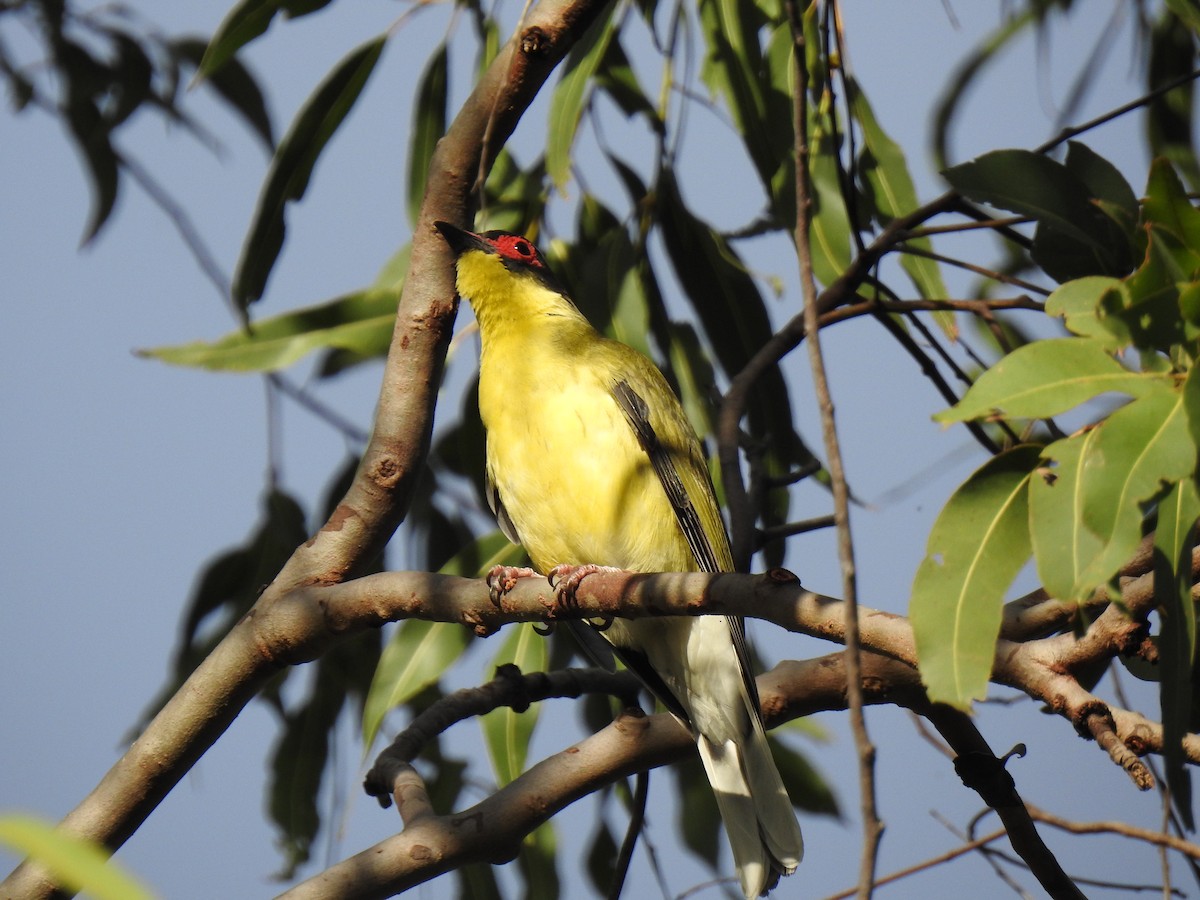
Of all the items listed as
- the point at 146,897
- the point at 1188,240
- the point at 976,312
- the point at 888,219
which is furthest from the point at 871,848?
the point at 888,219

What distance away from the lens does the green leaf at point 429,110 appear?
336 cm

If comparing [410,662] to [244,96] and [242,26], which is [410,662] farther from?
[244,96]

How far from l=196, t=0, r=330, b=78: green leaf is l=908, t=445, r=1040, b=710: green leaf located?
2020 millimetres

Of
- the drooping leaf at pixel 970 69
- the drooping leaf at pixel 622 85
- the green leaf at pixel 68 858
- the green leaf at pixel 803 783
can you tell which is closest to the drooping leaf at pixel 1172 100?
the drooping leaf at pixel 970 69

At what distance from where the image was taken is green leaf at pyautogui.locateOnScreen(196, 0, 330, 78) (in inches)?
111

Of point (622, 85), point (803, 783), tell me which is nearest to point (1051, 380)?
point (803, 783)

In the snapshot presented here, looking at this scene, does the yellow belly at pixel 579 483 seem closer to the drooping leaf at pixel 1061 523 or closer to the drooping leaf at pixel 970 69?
the drooping leaf at pixel 1061 523

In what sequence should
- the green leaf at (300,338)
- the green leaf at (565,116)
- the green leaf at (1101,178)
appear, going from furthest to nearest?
the green leaf at (565,116) → the green leaf at (300,338) → the green leaf at (1101,178)

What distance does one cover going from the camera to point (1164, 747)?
150cm

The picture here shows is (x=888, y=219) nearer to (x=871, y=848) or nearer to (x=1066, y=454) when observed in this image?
(x=1066, y=454)

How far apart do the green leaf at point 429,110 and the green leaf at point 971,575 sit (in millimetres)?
2069

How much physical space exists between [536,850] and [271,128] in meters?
2.85

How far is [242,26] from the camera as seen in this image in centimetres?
285

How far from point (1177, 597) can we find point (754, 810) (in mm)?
1709
